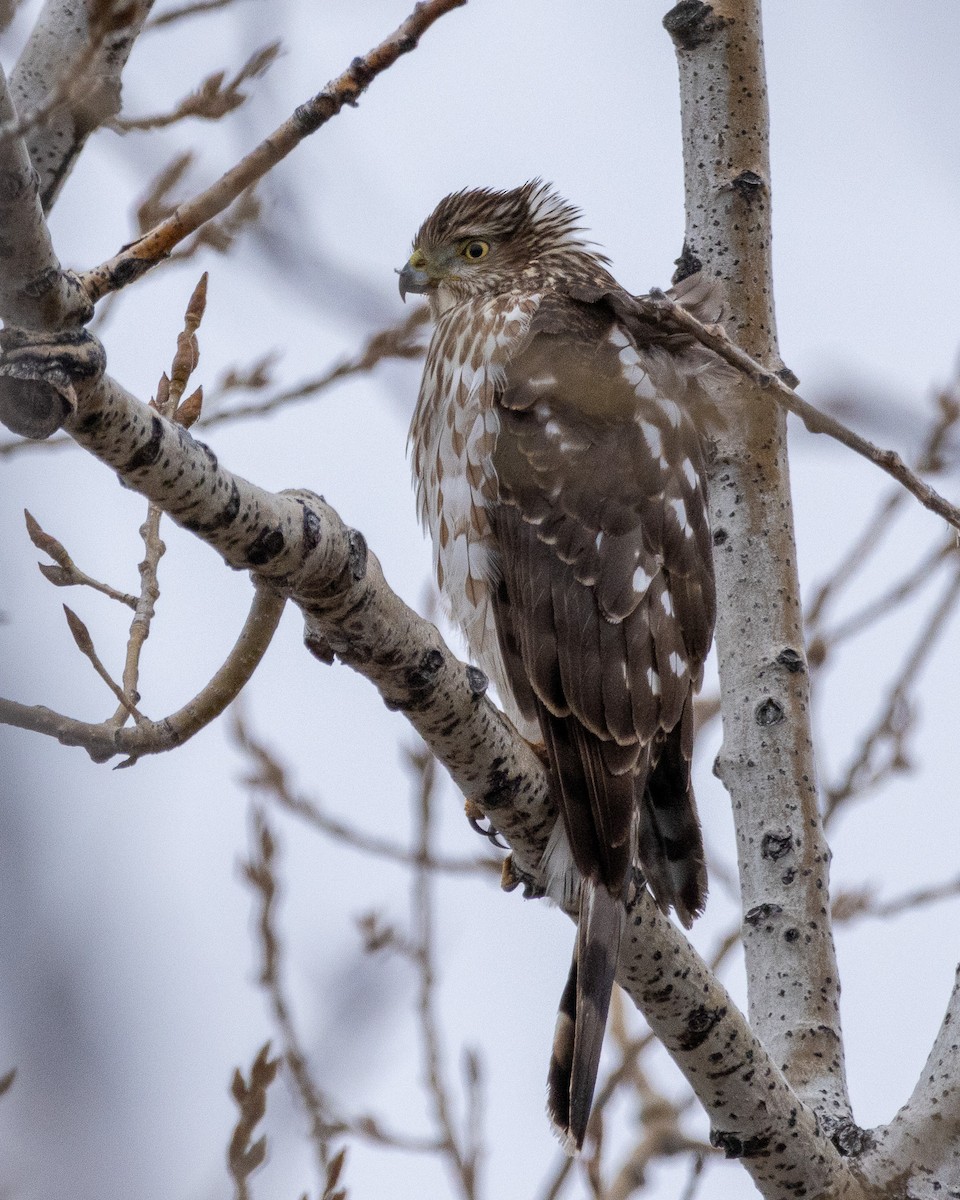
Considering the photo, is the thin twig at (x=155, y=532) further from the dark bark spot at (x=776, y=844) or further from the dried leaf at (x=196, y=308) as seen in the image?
the dark bark spot at (x=776, y=844)

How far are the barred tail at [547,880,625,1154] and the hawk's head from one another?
2231mm

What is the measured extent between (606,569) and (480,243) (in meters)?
1.68

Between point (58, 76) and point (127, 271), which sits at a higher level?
point (58, 76)

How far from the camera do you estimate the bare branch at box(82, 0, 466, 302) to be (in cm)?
182

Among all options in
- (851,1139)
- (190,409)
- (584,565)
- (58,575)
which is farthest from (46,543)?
(851,1139)

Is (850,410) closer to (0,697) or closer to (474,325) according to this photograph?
(0,697)

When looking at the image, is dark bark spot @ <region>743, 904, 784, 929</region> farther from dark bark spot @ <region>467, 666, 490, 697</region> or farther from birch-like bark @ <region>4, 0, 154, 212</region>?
birch-like bark @ <region>4, 0, 154, 212</region>

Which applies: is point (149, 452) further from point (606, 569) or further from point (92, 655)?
point (606, 569)

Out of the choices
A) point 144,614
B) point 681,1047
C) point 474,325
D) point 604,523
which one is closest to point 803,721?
point 604,523

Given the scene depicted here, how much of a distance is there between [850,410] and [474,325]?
7.68 ft

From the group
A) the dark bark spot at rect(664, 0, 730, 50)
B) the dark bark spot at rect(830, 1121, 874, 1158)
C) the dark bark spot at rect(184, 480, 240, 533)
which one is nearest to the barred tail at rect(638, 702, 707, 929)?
the dark bark spot at rect(830, 1121, 874, 1158)

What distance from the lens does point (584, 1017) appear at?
2889 millimetres

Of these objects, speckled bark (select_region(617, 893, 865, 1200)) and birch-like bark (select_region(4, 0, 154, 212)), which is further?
speckled bark (select_region(617, 893, 865, 1200))

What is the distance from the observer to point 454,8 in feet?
6.45
